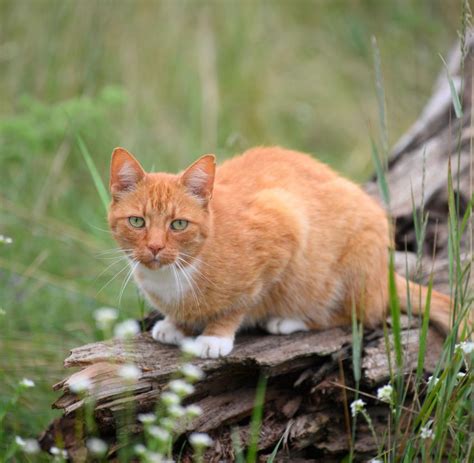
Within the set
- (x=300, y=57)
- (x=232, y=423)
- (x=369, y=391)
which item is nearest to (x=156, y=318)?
(x=232, y=423)

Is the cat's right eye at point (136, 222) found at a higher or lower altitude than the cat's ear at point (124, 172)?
lower

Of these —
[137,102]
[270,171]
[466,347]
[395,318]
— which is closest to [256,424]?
[395,318]

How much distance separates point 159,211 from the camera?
130 inches

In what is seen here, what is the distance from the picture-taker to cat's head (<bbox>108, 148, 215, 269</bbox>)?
10.7 ft

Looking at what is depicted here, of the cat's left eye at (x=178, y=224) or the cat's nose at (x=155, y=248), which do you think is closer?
the cat's nose at (x=155, y=248)

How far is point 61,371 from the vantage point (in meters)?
3.94

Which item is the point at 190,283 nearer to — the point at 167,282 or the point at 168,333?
the point at 167,282

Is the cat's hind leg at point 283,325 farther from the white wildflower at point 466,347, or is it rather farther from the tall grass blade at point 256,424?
the white wildflower at point 466,347

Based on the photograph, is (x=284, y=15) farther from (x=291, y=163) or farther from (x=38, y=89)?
(x=291, y=163)

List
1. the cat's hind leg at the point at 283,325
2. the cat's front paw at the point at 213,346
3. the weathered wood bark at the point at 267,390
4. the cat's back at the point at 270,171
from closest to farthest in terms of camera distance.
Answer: the weathered wood bark at the point at 267,390 → the cat's front paw at the point at 213,346 → the cat's hind leg at the point at 283,325 → the cat's back at the point at 270,171

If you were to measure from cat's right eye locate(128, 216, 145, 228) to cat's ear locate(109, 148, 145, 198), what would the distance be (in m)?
0.16

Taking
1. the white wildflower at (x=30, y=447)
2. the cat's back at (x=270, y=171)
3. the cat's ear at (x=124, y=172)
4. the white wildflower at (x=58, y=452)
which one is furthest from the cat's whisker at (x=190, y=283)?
the white wildflower at (x=58, y=452)

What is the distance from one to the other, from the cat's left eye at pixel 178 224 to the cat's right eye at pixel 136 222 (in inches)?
4.9

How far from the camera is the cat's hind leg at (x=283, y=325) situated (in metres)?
3.68
